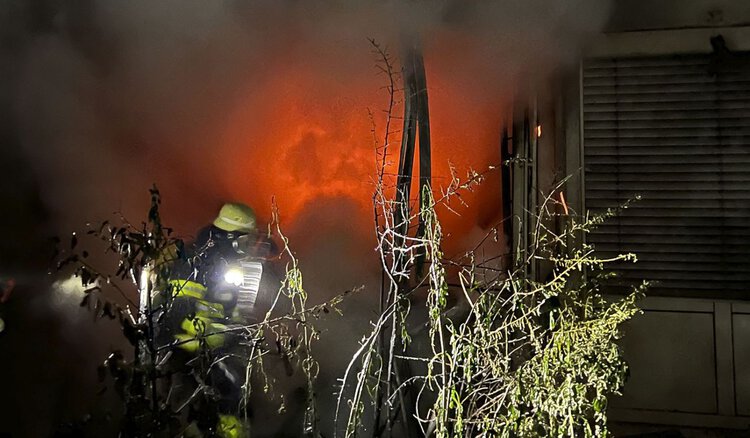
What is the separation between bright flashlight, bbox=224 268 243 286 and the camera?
459cm

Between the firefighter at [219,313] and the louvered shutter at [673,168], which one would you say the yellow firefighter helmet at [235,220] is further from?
the louvered shutter at [673,168]

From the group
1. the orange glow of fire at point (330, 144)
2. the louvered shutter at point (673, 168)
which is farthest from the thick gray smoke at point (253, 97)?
the louvered shutter at point (673, 168)

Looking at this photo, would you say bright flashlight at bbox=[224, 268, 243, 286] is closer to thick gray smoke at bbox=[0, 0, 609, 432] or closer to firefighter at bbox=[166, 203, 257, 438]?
firefighter at bbox=[166, 203, 257, 438]

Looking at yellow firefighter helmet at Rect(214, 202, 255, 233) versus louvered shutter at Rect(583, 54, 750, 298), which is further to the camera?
yellow firefighter helmet at Rect(214, 202, 255, 233)

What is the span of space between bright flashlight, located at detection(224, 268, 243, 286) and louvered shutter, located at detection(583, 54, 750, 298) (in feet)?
9.82

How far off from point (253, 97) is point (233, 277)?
2.32 metres

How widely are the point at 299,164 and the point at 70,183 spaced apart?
2297 millimetres

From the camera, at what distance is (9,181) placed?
512cm

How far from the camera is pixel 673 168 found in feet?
15.3

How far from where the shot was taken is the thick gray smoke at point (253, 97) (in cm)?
500

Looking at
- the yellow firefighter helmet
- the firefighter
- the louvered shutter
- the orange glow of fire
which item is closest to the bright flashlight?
the firefighter

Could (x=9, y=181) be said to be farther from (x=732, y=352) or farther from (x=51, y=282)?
(x=732, y=352)

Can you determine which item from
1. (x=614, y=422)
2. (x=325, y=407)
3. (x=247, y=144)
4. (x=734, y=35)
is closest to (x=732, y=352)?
(x=614, y=422)

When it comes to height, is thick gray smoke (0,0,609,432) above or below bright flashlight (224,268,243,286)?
above
